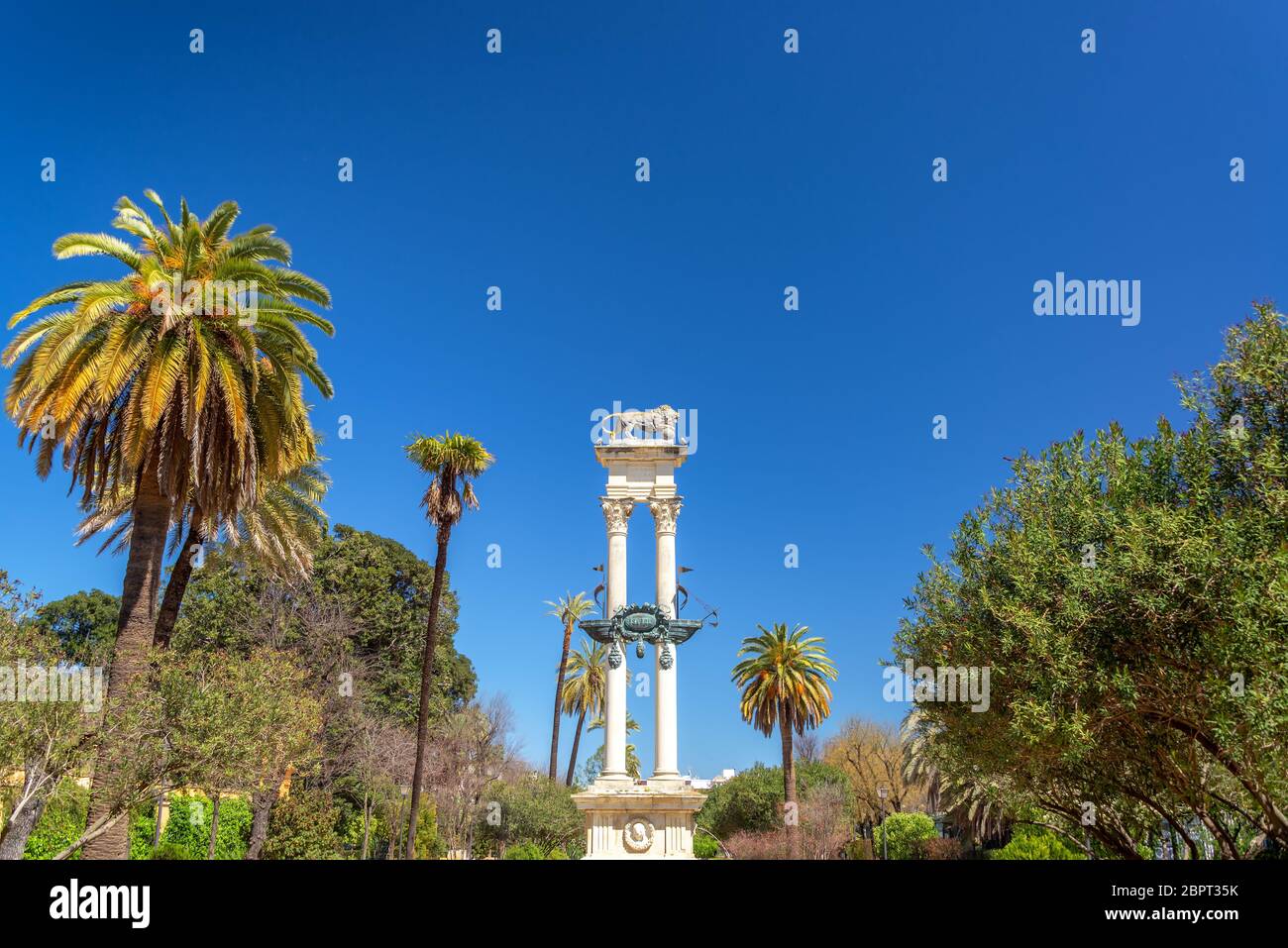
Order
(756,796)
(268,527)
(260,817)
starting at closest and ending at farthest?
(268,527) → (260,817) → (756,796)

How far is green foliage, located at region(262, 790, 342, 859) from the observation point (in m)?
36.0

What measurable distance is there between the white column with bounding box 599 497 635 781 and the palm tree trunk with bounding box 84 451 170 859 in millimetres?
9444

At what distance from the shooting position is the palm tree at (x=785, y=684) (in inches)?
1714

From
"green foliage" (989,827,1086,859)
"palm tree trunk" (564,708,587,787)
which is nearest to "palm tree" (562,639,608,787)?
"palm tree trunk" (564,708,587,787)

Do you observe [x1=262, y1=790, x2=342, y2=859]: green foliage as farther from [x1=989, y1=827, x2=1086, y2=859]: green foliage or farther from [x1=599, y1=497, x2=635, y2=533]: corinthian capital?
[x1=989, y1=827, x2=1086, y2=859]: green foliage

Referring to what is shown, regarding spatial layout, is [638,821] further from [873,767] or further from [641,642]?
[873,767]

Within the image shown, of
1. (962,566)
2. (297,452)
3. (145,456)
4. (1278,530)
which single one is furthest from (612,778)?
(1278,530)

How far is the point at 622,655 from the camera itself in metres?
22.0

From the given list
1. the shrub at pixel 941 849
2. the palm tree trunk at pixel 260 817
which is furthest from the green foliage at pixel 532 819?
the shrub at pixel 941 849

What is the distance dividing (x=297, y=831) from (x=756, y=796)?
23.6 meters

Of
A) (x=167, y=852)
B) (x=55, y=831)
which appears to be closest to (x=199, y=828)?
(x=167, y=852)

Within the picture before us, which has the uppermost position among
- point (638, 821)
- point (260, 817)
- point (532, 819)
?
point (638, 821)
